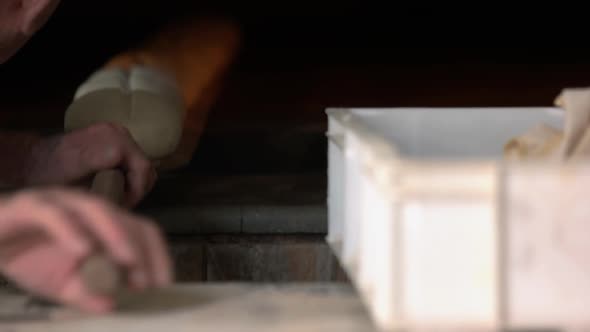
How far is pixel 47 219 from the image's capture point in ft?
3.36

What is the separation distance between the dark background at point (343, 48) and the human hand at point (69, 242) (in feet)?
8.82

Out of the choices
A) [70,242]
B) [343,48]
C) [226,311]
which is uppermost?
[343,48]

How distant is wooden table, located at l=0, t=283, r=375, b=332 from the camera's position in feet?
3.69

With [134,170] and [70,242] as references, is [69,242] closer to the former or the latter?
[70,242]

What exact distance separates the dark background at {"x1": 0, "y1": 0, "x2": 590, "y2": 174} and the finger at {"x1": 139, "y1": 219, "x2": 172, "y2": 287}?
271 cm

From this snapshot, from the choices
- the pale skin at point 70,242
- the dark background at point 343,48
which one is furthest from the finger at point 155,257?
the dark background at point 343,48

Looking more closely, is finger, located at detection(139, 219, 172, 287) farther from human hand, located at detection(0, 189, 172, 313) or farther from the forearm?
the forearm

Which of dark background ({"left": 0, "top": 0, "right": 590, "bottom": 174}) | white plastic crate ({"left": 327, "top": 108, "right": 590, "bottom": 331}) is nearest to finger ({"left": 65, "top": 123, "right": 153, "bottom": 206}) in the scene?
white plastic crate ({"left": 327, "top": 108, "right": 590, "bottom": 331})

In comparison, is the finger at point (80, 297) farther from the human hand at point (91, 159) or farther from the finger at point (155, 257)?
the human hand at point (91, 159)

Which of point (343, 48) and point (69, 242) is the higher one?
→ point (343, 48)

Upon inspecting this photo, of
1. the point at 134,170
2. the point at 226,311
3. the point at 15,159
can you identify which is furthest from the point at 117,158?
the point at 226,311

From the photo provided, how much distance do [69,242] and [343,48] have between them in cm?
382

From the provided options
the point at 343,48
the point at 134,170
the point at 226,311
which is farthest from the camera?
the point at 343,48

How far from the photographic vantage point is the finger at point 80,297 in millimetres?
1064
